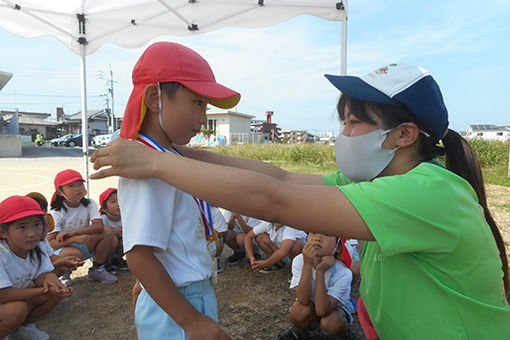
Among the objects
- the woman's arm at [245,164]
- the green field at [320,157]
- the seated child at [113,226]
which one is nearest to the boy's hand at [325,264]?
the woman's arm at [245,164]

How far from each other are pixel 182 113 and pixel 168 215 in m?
0.38

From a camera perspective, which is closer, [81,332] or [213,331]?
[213,331]

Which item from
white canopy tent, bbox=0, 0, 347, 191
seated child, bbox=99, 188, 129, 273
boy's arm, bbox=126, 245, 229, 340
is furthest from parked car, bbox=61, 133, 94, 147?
boy's arm, bbox=126, 245, 229, 340

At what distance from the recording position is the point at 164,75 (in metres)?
1.14

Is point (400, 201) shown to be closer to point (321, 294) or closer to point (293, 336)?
point (321, 294)

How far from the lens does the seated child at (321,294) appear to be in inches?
90.7

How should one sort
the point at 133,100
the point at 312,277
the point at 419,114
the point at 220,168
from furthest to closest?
the point at 312,277
the point at 133,100
the point at 419,114
the point at 220,168

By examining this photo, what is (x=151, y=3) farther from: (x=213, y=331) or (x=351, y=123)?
(x=213, y=331)

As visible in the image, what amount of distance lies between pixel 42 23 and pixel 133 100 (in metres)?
4.29

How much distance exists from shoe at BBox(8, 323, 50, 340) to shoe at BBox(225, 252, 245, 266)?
205 centimetres

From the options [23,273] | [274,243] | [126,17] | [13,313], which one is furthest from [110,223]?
[126,17]

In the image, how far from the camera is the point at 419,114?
3.50 feet

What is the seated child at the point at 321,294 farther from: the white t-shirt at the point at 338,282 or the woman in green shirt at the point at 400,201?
the woman in green shirt at the point at 400,201

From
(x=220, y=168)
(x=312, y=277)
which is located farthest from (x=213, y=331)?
(x=312, y=277)
